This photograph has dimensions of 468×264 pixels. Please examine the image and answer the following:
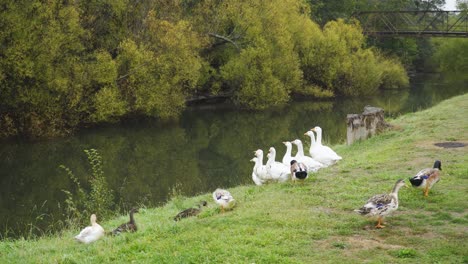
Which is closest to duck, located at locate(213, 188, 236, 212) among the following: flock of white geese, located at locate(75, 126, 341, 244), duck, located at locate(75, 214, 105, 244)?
flock of white geese, located at locate(75, 126, 341, 244)

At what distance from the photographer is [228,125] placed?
43.7 meters

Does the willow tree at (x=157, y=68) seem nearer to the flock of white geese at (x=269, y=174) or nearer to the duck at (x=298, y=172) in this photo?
the flock of white geese at (x=269, y=174)

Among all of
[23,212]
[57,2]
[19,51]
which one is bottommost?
[23,212]

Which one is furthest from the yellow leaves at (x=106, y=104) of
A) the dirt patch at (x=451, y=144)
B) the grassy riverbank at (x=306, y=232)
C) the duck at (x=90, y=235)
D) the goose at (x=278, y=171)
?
the duck at (x=90, y=235)

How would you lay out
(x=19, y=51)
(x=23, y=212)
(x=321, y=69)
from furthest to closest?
(x=321, y=69) → (x=19, y=51) → (x=23, y=212)

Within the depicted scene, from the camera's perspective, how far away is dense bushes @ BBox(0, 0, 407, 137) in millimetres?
35156

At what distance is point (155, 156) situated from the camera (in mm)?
31438

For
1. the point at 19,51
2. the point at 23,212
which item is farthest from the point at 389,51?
the point at 23,212

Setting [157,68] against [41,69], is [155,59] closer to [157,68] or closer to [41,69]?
[157,68]

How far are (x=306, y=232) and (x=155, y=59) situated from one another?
114 feet

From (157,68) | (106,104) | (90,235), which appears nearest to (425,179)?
(90,235)

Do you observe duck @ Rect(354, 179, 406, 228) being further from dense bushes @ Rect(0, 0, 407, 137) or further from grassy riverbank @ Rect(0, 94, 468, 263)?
dense bushes @ Rect(0, 0, 407, 137)

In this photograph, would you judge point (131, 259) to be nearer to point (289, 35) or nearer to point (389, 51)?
point (289, 35)

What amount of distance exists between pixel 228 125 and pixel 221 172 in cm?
1738
